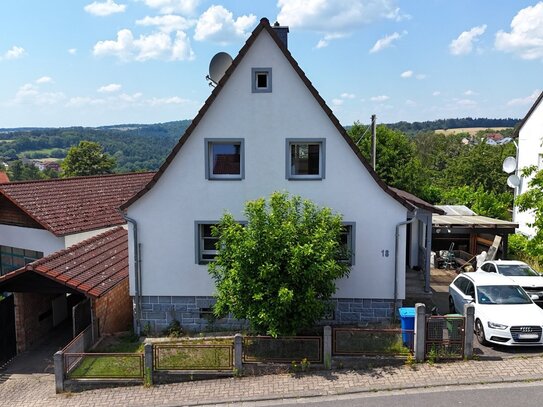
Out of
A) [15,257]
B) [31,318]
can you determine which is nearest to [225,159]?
[31,318]

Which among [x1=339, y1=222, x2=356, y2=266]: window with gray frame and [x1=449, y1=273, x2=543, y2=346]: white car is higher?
[x1=339, y1=222, x2=356, y2=266]: window with gray frame

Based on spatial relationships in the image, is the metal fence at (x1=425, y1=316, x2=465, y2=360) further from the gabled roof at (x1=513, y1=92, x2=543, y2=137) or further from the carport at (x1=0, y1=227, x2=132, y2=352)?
the gabled roof at (x1=513, y1=92, x2=543, y2=137)

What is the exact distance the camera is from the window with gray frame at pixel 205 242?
14453mm

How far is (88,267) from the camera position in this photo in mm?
15039

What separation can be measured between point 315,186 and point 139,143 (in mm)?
189783

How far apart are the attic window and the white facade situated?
5.0 inches

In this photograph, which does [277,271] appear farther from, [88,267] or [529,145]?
[529,145]

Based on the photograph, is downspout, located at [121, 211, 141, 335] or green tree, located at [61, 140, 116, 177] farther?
green tree, located at [61, 140, 116, 177]

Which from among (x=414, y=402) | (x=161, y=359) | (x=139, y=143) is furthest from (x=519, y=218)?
(x=139, y=143)

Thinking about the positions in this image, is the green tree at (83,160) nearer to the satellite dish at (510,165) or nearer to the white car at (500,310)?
the satellite dish at (510,165)

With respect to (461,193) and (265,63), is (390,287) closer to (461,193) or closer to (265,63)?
(265,63)

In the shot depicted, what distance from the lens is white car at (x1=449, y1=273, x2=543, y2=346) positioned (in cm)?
1205

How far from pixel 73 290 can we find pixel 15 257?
9.23m

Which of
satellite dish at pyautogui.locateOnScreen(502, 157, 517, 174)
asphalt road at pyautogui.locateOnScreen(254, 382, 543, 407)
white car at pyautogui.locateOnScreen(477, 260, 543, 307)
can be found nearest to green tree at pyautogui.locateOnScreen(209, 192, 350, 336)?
asphalt road at pyautogui.locateOnScreen(254, 382, 543, 407)
